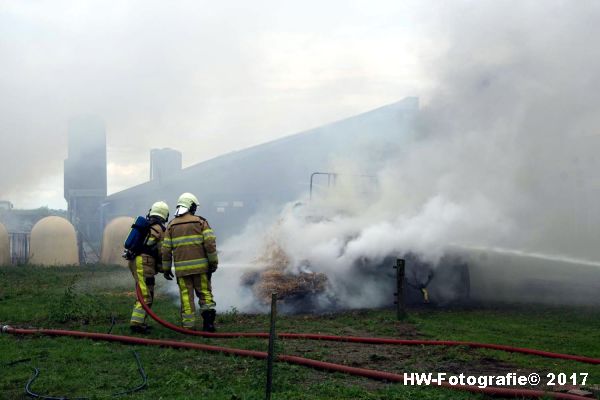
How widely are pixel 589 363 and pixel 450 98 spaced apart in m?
7.38

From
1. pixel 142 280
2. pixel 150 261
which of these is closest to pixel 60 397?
pixel 142 280

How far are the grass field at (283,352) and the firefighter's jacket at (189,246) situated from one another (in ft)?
2.91

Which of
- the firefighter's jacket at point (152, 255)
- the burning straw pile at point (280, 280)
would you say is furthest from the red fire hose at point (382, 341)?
the burning straw pile at point (280, 280)

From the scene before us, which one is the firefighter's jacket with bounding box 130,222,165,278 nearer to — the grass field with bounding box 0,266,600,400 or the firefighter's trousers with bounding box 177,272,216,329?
the firefighter's trousers with bounding box 177,272,216,329

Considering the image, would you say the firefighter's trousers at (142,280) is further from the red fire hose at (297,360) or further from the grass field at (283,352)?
the red fire hose at (297,360)

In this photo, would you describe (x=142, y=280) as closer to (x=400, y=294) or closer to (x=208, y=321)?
(x=208, y=321)

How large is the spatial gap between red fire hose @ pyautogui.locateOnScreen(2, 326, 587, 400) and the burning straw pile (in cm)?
319

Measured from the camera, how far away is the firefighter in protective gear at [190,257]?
8.50m

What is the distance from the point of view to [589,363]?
650cm

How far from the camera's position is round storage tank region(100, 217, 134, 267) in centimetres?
2322

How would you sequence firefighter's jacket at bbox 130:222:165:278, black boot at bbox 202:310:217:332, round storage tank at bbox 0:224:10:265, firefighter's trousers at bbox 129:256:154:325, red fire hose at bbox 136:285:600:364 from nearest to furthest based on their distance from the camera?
1. red fire hose at bbox 136:285:600:364
2. black boot at bbox 202:310:217:332
3. firefighter's trousers at bbox 129:256:154:325
4. firefighter's jacket at bbox 130:222:165:278
5. round storage tank at bbox 0:224:10:265

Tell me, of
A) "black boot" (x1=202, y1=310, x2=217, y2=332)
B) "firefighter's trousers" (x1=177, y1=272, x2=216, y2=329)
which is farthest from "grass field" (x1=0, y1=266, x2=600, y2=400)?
"black boot" (x1=202, y1=310, x2=217, y2=332)

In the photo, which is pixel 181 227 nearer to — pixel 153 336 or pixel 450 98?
pixel 153 336

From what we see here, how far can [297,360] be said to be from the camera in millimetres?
6188
